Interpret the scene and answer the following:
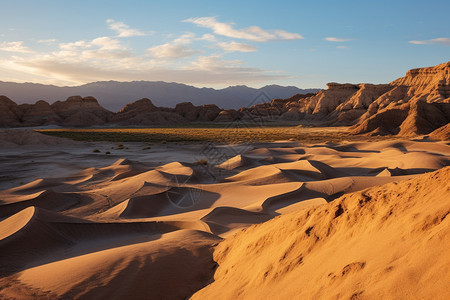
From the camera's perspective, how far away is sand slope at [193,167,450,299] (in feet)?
8.02

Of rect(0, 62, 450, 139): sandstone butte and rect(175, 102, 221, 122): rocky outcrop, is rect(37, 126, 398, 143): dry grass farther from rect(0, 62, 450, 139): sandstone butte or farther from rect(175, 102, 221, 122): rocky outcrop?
rect(175, 102, 221, 122): rocky outcrop

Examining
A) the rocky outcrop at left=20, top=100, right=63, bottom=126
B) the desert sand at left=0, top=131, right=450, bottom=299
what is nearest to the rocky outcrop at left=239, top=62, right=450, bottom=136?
the desert sand at left=0, top=131, right=450, bottom=299

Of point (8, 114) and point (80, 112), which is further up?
point (80, 112)

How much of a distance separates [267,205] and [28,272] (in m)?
5.42

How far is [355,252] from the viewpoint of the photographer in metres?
3.13

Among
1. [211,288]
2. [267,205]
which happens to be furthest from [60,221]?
[267,205]

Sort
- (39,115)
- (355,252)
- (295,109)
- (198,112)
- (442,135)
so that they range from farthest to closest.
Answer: (198,112)
(295,109)
(39,115)
(442,135)
(355,252)

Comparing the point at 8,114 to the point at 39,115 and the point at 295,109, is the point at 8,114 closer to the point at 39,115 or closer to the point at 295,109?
the point at 39,115

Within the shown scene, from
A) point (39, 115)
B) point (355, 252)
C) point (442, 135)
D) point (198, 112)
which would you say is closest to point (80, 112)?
point (39, 115)

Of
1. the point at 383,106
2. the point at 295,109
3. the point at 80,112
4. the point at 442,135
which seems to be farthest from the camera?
the point at 295,109

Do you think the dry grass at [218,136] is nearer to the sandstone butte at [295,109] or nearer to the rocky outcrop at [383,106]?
the rocky outcrop at [383,106]

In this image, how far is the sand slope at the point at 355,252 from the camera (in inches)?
96.2

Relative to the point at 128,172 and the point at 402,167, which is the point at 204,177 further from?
the point at 402,167

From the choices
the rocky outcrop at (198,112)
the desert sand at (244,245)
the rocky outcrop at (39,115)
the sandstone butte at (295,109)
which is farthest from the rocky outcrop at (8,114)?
the desert sand at (244,245)
